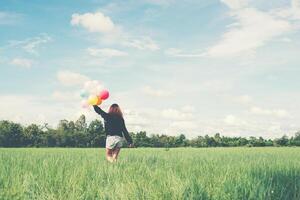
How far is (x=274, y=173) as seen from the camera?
784 cm

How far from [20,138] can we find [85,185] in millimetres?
72339

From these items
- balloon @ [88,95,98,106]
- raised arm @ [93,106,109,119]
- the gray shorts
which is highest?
balloon @ [88,95,98,106]

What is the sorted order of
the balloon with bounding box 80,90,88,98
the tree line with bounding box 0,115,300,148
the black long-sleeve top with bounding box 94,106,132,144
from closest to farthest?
the balloon with bounding box 80,90,88,98
the black long-sleeve top with bounding box 94,106,132,144
the tree line with bounding box 0,115,300,148

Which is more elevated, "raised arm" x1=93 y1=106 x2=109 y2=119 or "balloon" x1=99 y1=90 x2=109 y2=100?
"balloon" x1=99 y1=90 x2=109 y2=100

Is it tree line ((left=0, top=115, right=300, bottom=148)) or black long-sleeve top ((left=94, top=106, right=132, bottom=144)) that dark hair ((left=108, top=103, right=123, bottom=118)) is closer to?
black long-sleeve top ((left=94, top=106, right=132, bottom=144))

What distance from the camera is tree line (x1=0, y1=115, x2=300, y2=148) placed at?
73125mm

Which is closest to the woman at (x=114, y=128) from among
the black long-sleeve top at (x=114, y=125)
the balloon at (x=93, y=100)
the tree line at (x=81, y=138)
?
the black long-sleeve top at (x=114, y=125)

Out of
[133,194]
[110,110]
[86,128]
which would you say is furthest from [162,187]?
[86,128]

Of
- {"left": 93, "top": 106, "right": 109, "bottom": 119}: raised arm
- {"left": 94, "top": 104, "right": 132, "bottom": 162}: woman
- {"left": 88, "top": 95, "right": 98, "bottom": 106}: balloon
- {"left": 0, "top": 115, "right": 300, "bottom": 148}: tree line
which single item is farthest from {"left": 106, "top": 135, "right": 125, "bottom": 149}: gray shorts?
{"left": 0, "top": 115, "right": 300, "bottom": 148}: tree line

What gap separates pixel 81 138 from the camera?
74.8 metres

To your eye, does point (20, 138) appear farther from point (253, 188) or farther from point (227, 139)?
point (253, 188)

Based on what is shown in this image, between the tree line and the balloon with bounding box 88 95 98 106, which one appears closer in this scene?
the balloon with bounding box 88 95 98 106

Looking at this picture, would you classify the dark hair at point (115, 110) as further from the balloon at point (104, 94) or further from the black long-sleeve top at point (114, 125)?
the balloon at point (104, 94)

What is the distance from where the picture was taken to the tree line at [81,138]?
73.1 metres
